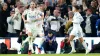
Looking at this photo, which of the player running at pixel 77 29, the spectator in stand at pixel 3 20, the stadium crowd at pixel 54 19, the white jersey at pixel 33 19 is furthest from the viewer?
the spectator in stand at pixel 3 20

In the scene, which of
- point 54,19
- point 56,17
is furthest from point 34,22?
point 56,17

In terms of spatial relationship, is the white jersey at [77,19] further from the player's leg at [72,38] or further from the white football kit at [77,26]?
the player's leg at [72,38]

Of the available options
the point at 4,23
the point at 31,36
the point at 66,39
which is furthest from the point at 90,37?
the point at 4,23

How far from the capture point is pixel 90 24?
52.3 ft

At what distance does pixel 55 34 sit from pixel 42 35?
1.29 metres

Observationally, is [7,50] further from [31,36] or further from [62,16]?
[62,16]

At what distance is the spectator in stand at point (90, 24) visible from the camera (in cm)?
1584

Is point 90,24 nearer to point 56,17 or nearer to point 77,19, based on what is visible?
point 77,19

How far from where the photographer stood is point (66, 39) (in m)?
15.3

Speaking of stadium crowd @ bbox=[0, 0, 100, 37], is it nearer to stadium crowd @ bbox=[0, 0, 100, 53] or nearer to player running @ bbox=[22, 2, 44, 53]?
stadium crowd @ bbox=[0, 0, 100, 53]

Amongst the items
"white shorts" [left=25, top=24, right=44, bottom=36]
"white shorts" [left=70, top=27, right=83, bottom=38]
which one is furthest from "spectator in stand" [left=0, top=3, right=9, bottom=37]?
"white shorts" [left=70, top=27, right=83, bottom=38]

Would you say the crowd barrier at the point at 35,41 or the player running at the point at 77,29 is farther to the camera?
the crowd barrier at the point at 35,41

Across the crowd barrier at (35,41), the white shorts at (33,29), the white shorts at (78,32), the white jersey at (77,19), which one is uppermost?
the white jersey at (77,19)

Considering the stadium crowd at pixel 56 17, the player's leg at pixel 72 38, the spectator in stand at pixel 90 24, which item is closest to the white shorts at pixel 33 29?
the stadium crowd at pixel 56 17
